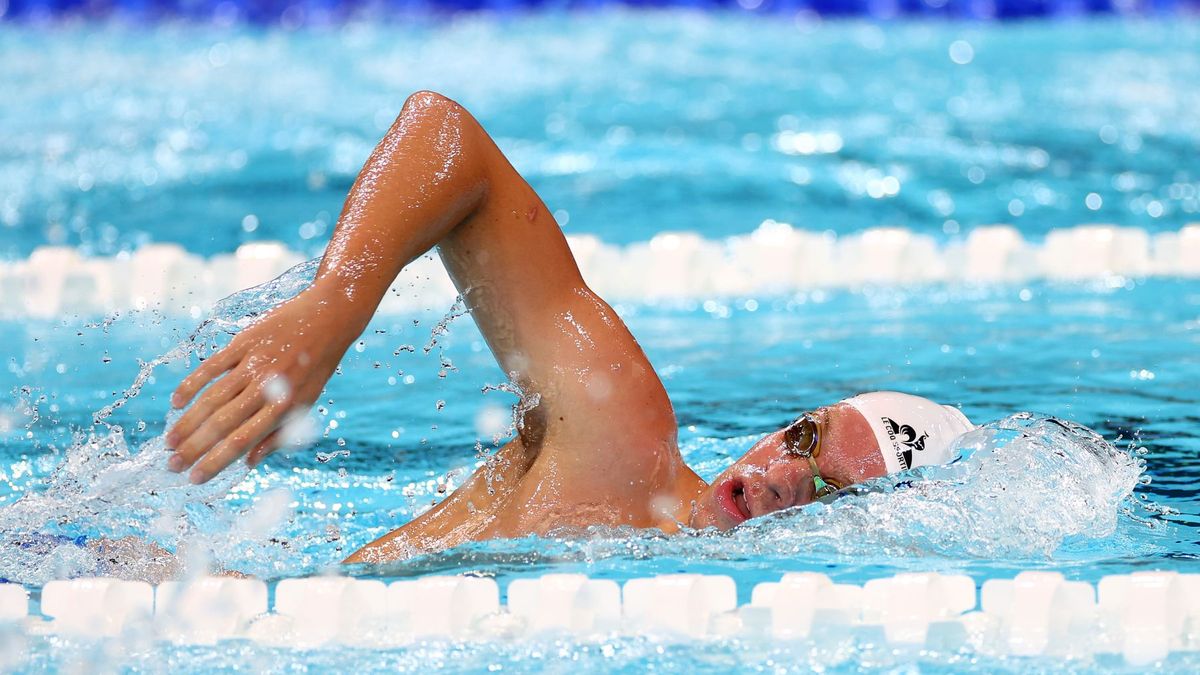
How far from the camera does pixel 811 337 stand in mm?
3984

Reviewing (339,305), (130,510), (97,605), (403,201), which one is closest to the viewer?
(339,305)

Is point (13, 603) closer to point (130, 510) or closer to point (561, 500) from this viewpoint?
point (130, 510)

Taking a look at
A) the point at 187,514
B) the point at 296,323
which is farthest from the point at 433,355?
the point at 296,323

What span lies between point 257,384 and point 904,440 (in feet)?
3.25

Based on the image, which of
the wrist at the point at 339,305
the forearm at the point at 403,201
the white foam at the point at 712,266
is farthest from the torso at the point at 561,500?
the white foam at the point at 712,266

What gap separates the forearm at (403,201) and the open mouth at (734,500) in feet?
1.77

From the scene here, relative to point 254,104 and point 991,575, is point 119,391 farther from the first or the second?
point 254,104

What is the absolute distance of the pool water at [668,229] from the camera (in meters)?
2.16

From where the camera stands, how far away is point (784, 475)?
2.11m

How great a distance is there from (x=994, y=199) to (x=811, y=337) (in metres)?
1.83

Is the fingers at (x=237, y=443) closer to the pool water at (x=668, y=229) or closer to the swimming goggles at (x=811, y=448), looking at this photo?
the pool water at (x=668, y=229)

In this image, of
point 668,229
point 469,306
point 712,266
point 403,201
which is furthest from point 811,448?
point 668,229

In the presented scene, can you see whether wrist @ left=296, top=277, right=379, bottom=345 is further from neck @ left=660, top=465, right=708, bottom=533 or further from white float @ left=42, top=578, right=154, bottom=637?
neck @ left=660, top=465, right=708, bottom=533

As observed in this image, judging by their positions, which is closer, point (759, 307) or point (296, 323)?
point (296, 323)
